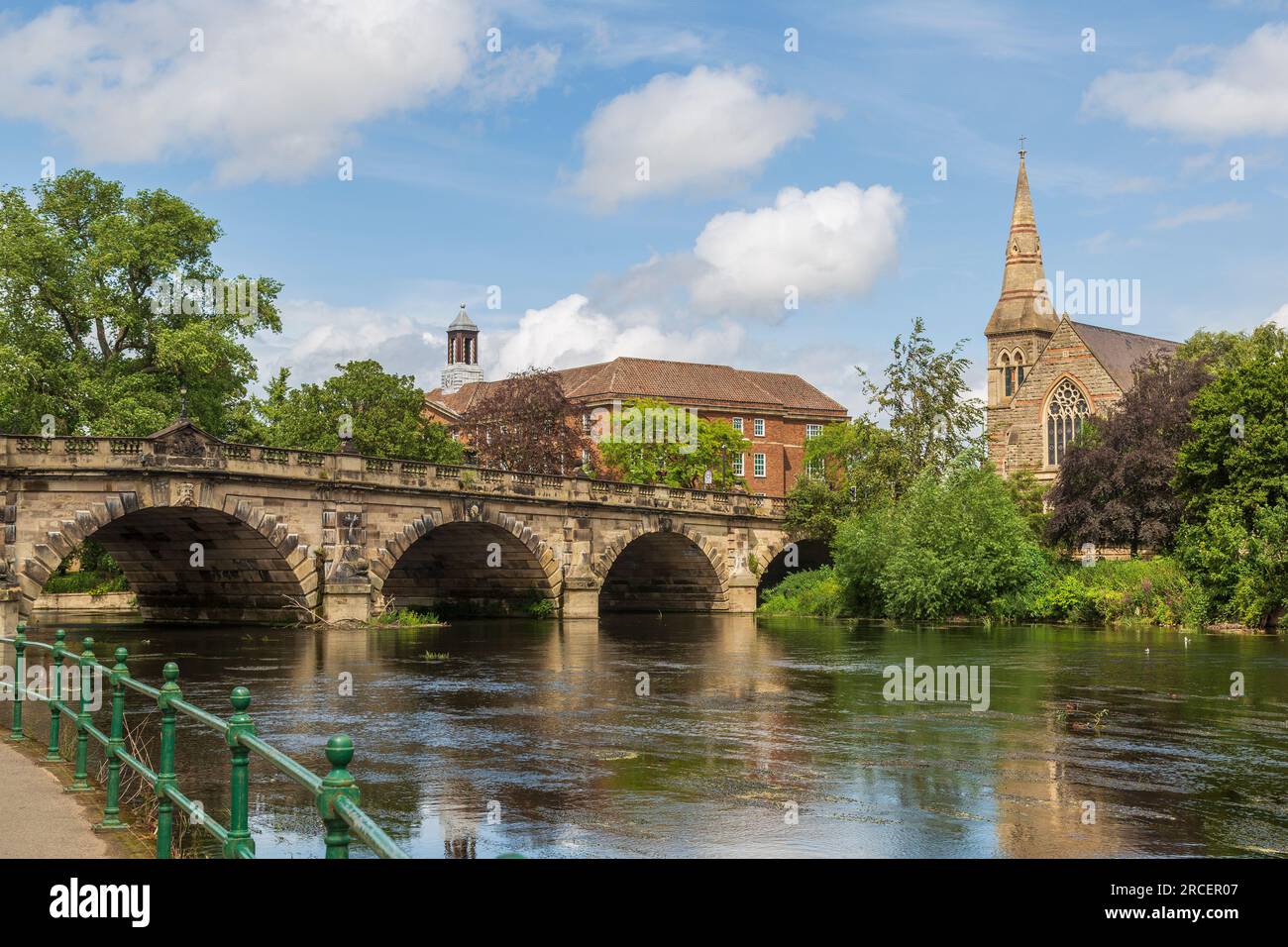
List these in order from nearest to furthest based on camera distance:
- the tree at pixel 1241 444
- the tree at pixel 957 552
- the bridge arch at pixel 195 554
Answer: the bridge arch at pixel 195 554 < the tree at pixel 1241 444 < the tree at pixel 957 552

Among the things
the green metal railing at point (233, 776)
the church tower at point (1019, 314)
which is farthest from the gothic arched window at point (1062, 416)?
the green metal railing at point (233, 776)

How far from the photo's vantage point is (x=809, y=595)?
54781mm

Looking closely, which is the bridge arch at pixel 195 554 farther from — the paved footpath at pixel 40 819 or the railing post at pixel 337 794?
the railing post at pixel 337 794

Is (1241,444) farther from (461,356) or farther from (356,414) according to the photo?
(461,356)

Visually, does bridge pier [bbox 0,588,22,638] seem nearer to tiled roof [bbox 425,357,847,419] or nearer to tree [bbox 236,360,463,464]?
tree [bbox 236,360,463,464]

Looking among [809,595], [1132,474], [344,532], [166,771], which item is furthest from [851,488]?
[166,771]

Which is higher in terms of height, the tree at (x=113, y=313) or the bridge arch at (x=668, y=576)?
the tree at (x=113, y=313)

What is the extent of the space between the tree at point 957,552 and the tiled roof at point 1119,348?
29.4 metres

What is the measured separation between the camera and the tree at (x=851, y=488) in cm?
5597

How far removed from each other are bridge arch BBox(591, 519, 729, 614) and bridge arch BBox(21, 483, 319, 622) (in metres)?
16.6

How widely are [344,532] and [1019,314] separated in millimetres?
60447
